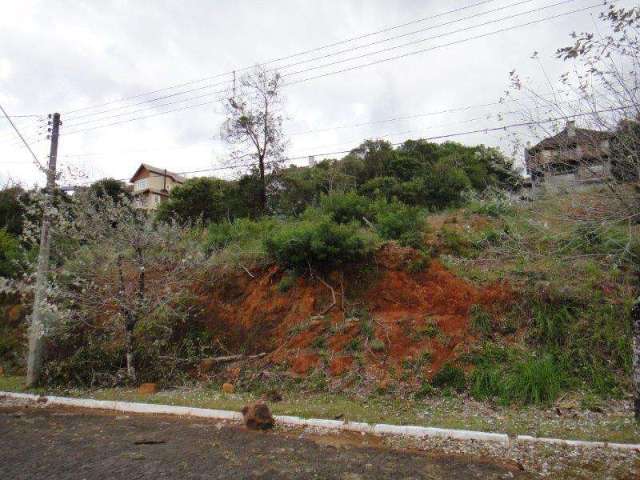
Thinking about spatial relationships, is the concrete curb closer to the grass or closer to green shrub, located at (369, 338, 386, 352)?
the grass

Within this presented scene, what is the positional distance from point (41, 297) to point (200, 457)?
667cm

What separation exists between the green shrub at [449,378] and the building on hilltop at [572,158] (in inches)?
128

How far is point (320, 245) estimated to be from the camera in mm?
10430

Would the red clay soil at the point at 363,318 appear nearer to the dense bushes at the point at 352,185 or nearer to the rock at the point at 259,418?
the rock at the point at 259,418

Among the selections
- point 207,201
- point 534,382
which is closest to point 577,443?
point 534,382

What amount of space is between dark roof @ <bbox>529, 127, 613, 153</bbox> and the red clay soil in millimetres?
3157

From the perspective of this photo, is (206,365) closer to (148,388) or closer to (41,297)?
(148,388)

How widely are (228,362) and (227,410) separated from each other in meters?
2.83

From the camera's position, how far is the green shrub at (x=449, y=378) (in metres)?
7.95

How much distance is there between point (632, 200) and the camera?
5.98 meters

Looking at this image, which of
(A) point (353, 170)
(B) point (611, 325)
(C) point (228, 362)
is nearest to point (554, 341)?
(B) point (611, 325)

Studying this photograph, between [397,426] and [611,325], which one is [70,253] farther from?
[611,325]

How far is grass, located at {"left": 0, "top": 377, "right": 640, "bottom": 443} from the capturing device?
5.88 metres

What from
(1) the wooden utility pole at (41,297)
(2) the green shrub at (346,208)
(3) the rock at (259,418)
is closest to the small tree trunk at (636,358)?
(3) the rock at (259,418)
